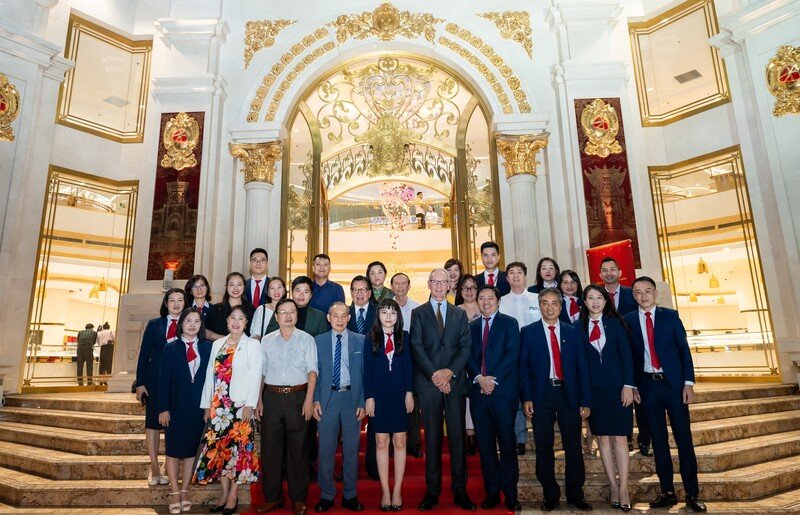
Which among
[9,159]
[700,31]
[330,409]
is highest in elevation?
[700,31]

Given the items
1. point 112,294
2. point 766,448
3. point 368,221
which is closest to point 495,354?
point 766,448

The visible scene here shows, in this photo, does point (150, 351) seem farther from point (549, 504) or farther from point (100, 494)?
point (549, 504)

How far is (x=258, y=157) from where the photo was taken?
23.0 ft

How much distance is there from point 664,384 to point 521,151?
4253 mm

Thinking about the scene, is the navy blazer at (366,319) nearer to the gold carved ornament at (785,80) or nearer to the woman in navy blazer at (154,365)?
the woman in navy blazer at (154,365)

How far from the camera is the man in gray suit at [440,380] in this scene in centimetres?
325

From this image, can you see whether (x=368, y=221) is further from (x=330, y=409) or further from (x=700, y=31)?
(x=330, y=409)

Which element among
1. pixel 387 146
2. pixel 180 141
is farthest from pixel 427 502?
pixel 180 141

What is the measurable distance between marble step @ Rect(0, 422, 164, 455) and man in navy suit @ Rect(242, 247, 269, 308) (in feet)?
4.48

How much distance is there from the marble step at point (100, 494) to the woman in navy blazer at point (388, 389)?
107 cm

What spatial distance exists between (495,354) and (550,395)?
0.44m

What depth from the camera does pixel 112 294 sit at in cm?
997

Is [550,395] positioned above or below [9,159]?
below

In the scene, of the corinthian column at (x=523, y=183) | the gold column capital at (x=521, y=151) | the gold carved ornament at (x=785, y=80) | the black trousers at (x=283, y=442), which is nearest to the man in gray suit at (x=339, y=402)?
the black trousers at (x=283, y=442)
